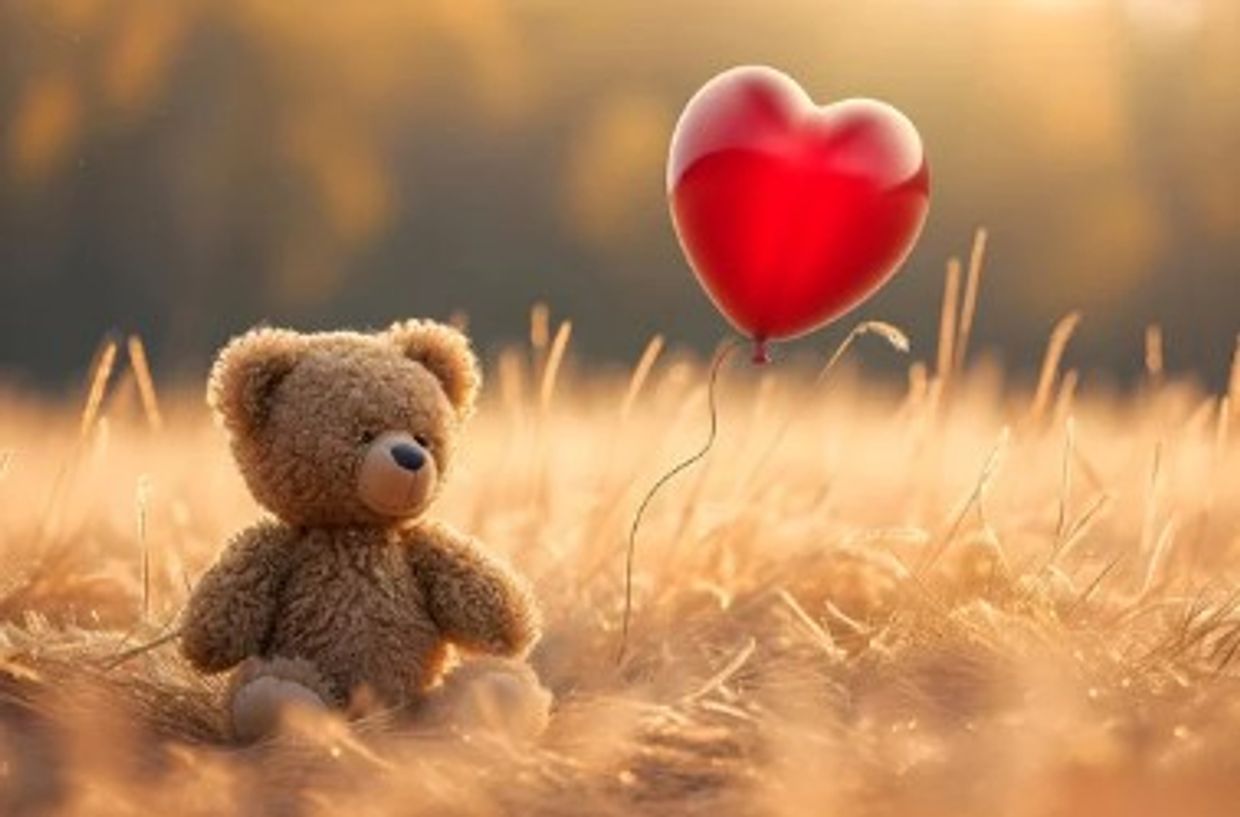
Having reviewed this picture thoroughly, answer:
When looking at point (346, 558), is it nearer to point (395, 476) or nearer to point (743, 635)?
point (395, 476)

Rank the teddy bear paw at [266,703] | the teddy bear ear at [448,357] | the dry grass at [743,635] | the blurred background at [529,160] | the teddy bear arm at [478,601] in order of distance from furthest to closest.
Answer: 1. the blurred background at [529,160]
2. the teddy bear ear at [448,357]
3. the teddy bear arm at [478,601]
4. the teddy bear paw at [266,703]
5. the dry grass at [743,635]

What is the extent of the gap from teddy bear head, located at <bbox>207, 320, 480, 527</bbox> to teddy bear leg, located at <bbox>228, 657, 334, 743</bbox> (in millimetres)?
177

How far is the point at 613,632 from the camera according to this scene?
8.57 feet

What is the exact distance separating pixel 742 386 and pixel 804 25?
26.0ft

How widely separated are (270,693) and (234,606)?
14cm

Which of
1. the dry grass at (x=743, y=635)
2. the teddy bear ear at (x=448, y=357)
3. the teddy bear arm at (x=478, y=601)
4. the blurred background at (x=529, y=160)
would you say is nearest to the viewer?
the dry grass at (x=743, y=635)

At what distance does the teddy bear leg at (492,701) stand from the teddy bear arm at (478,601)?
0.06m

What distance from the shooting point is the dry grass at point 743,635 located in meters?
1.89

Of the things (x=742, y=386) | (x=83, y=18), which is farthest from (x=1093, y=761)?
(x=83, y=18)

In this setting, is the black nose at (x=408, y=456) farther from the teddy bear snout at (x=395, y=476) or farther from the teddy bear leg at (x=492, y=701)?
the teddy bear leg at (x=492, y=701)

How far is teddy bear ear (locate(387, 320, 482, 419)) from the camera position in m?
2.35

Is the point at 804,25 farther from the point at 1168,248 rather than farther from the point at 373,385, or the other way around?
the point at 373,385

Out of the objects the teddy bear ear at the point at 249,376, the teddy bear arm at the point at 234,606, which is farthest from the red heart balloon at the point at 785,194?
the teddy bear arm at the point at 234,606

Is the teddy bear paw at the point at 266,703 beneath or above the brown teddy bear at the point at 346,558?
beneath
